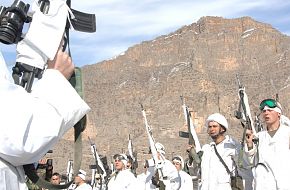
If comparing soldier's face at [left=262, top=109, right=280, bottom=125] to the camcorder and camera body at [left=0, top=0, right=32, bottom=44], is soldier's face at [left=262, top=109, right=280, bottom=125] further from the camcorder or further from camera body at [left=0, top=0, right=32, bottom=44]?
camera body at [left=0, top=0, right=32, bottom=44]

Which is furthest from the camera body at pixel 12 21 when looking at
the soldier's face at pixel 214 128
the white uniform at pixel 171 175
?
the white uniform at pixel 171 175

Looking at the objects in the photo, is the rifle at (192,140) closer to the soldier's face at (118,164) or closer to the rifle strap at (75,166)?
the soldier's face at (118,164)

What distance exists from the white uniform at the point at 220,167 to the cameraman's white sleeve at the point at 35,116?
6.21m

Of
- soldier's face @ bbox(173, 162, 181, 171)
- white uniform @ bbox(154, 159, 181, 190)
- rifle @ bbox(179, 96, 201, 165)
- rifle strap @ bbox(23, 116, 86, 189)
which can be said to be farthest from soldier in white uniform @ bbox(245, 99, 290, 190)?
soldier's face @ bbox(173, 162, 181, 171)

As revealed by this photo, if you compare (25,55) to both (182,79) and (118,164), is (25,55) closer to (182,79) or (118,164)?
(118,164)

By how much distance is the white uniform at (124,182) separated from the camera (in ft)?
47.1

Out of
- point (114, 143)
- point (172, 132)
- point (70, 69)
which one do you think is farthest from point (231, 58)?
point (70, 69)

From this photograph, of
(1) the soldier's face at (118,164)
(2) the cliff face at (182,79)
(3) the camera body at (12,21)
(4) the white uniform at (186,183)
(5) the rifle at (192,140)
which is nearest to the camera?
(3) the camera body at (12,21)

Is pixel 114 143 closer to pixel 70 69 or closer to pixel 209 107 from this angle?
pixel 209 107

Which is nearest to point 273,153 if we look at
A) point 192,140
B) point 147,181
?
point 192,140

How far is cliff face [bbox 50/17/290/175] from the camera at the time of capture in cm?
12719

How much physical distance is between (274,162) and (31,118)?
211 inches

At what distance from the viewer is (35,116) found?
1.89 metres

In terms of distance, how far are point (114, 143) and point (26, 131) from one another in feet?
375
